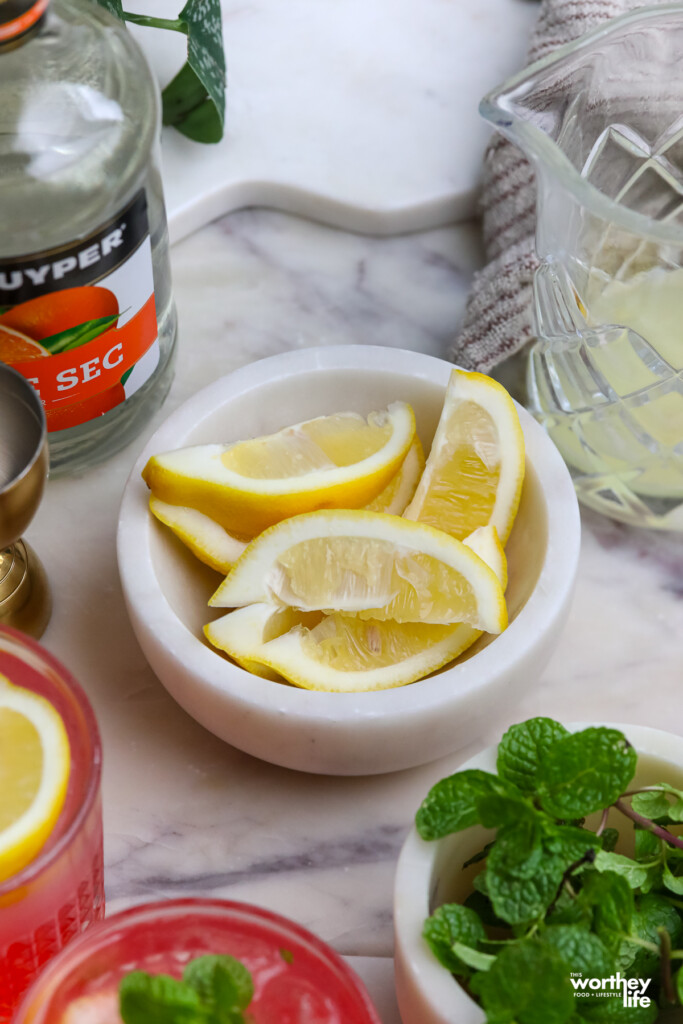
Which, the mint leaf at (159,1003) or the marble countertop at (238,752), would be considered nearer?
the mint leaf at (159,1003)

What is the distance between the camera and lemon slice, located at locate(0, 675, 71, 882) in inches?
18.2

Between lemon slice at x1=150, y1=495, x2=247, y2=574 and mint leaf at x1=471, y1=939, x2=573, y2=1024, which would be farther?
lemon slice at x1=150, y1=495, x2=247, y2=574

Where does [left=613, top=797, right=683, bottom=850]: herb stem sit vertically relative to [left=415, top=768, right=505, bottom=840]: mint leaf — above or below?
below

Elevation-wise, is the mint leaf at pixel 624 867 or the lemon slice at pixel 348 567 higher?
the lemon slice at pixel 348 567

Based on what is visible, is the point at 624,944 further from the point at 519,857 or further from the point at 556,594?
the point at 556,594

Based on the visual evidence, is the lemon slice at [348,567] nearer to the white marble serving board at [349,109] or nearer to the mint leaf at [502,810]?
the mint leaf at [502,810]

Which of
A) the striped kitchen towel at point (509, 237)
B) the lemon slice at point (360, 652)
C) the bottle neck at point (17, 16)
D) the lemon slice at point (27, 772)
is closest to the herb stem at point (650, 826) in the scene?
the lemon slice at point (360, 652)

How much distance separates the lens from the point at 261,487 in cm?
65

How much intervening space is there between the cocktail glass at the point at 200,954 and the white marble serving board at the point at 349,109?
583mm

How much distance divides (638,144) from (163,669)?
47 cm

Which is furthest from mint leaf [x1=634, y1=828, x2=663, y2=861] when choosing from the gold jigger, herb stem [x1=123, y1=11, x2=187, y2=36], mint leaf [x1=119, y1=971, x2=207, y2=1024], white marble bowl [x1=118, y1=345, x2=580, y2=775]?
herb stem [x1=123, y1=11, x2=187, y2=36]

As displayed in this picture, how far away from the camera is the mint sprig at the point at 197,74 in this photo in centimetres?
85

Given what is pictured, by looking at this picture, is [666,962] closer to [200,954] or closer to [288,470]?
[200,954]

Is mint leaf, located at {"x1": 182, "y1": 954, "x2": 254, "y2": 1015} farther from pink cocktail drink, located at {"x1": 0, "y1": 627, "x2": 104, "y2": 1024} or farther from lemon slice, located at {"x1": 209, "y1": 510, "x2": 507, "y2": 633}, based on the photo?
lemon slice, located at {"x1": 209, "y1": 510, "x2": 507, "y2": 633}
